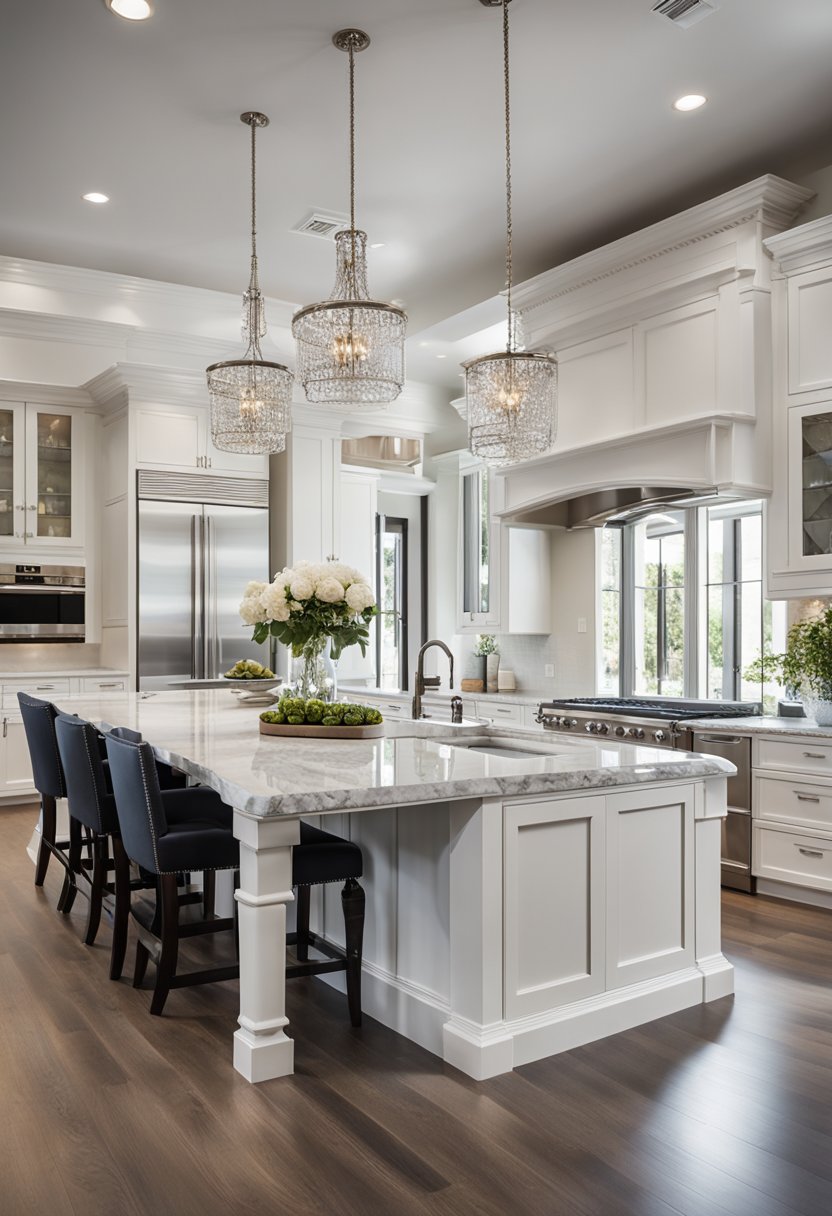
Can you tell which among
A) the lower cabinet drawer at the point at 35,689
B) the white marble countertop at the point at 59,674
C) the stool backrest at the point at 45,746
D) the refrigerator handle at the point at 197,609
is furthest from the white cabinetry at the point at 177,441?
the stool backrest at the point at 45,746

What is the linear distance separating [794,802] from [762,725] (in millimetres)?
358

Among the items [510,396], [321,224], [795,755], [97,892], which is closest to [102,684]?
[97,892]

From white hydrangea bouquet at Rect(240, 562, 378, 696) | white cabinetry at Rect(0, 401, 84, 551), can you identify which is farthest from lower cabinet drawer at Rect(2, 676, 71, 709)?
white hydrangea bouquet at Rect(240, 562, 378, 696)

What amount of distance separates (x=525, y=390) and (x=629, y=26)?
139cm

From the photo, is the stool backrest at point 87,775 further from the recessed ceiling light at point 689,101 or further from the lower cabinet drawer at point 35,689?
the recessed ceiling light at point 689,101

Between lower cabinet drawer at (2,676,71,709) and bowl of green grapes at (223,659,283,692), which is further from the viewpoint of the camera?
lower cabinet drawer at (2,676,71,709)

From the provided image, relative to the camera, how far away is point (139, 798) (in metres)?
2.76

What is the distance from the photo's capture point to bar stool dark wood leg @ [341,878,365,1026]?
9.04ft

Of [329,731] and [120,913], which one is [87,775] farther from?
[329,731]

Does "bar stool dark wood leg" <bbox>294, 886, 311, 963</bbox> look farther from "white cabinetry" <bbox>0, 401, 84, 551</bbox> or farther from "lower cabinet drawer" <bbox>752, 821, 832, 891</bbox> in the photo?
"white cabinetry" <bbox>0, 401, 84, 551</bbox>

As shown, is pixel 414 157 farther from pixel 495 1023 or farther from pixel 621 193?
pixel 495 1023

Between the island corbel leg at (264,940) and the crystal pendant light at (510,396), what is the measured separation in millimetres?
2139

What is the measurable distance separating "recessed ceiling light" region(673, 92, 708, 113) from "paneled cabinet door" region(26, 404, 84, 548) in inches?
175

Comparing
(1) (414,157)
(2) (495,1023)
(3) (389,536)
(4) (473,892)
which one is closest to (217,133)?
(1) (414,157)
